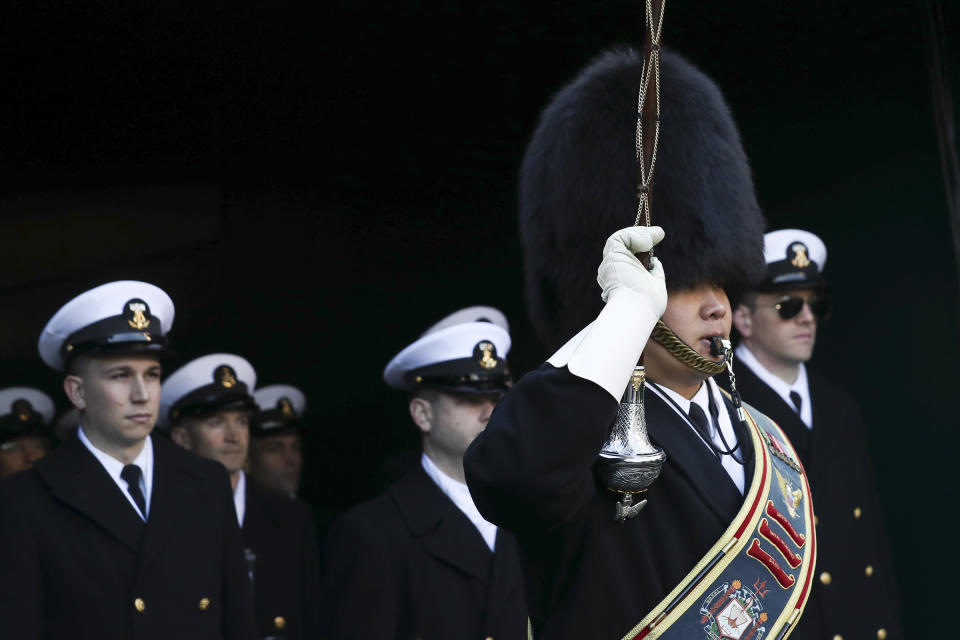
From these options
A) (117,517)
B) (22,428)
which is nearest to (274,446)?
(22,428)

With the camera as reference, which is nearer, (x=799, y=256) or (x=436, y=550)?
(x=436, y=550)

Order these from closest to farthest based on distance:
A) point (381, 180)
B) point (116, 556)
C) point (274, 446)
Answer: point (116, 556) < point (274, 446) < point (381, 180)

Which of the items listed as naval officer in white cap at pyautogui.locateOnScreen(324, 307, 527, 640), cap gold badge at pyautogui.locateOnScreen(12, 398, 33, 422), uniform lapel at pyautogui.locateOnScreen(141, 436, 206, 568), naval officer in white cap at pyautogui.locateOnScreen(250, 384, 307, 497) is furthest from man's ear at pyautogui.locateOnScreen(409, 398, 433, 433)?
cap gold badge at pyautogui.locateOnScreen(12, 398, 33, 422)

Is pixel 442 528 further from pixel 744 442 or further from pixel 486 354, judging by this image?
pixel 744 442

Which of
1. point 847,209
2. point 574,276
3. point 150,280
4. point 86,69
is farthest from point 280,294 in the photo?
point 574,276

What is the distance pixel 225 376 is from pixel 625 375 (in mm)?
3831

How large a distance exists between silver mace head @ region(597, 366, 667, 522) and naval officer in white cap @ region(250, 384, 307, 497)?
4.52 meters

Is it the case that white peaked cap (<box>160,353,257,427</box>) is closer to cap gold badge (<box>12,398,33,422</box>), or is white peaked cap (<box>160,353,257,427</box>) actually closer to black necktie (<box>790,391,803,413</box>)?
cap gold badge (<box>12,398,33,422</box>)

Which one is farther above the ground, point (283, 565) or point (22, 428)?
point (22, 428)

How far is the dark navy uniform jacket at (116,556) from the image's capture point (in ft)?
13.1

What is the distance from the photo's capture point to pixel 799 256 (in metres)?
5.35

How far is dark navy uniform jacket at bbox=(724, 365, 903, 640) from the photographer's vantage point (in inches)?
186

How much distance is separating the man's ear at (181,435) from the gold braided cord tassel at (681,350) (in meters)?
3.69

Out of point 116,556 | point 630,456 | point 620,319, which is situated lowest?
point 116,556
